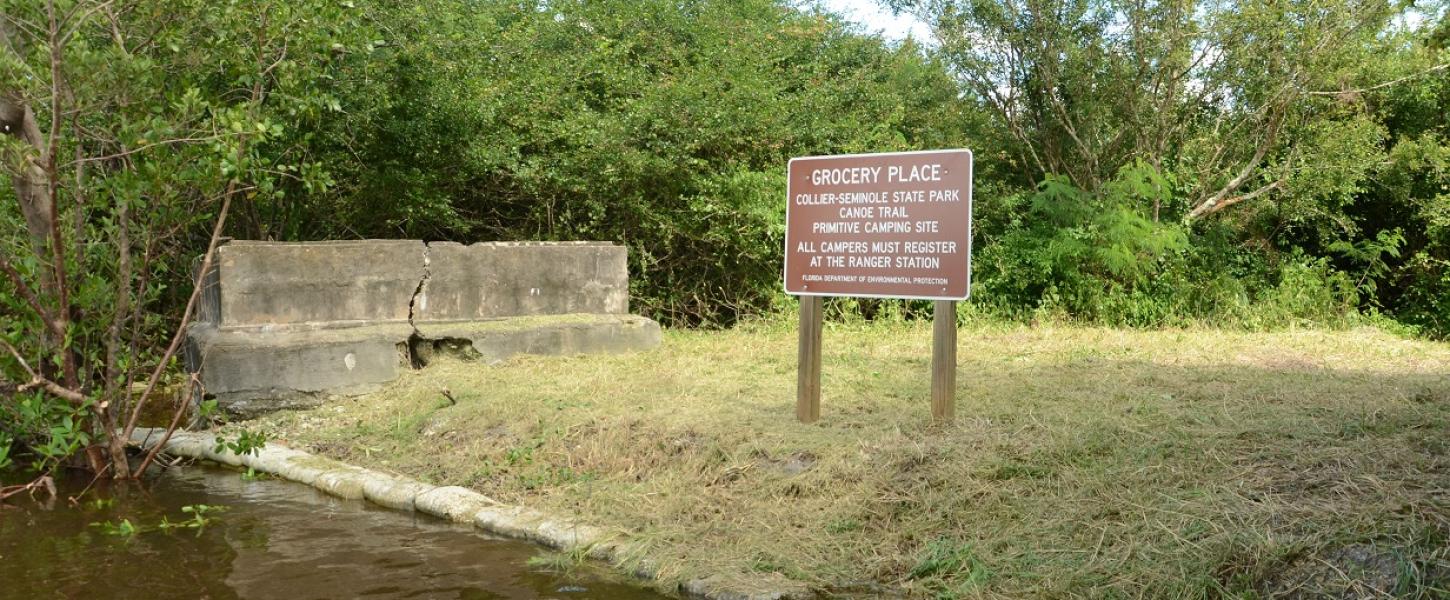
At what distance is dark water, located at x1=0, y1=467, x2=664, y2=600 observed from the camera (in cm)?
507

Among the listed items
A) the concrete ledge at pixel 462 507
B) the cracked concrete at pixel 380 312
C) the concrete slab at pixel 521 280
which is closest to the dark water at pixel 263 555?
the concrete ledge at pixel 462 507

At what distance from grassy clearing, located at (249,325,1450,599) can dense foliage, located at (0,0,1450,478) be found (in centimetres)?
401

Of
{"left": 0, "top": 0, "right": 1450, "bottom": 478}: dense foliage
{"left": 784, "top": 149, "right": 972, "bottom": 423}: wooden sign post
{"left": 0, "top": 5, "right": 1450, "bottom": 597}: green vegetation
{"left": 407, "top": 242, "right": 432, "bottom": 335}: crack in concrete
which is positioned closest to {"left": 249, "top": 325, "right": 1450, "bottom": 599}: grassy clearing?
{"left": 0, "top": 5, "right": 1450, "bottom": 597}: green vegetation

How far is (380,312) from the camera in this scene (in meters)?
9.91

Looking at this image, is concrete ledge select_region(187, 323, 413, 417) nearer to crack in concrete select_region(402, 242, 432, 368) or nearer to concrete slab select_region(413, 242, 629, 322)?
crack in concrete select_region(402, 242, 432, 368)

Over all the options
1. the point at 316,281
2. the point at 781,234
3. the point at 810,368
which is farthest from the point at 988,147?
the point at 316,281

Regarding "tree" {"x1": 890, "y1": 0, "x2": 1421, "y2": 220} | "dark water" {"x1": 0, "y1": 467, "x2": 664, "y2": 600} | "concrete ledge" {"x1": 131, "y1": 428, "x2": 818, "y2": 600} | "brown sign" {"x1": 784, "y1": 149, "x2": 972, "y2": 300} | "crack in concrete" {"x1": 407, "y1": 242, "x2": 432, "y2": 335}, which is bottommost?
"dark water" {"x1": 0, "y1": 467, "x2": 664, "y2": 600}

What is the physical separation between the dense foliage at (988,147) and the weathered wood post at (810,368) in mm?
5876

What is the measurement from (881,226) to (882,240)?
0.09 meters

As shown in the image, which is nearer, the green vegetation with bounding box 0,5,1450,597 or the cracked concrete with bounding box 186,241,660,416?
the green vegetation with bounding box 0,5,1450,597

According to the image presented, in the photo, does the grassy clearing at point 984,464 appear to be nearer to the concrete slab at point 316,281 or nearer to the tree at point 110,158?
the concrete slab at point 316,281

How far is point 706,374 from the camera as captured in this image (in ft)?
30.5

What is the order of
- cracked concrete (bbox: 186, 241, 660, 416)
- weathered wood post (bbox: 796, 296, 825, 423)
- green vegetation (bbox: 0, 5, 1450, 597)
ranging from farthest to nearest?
cracked concrete (bbox: 186, 241, 660, 416) → weathered wood post (bbox: 796, 296, 825, 423) → green vegetation (bbox: 0, 5, 1450, 597)

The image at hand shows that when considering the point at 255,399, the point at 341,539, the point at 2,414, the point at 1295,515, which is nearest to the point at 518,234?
the point at 255,399
